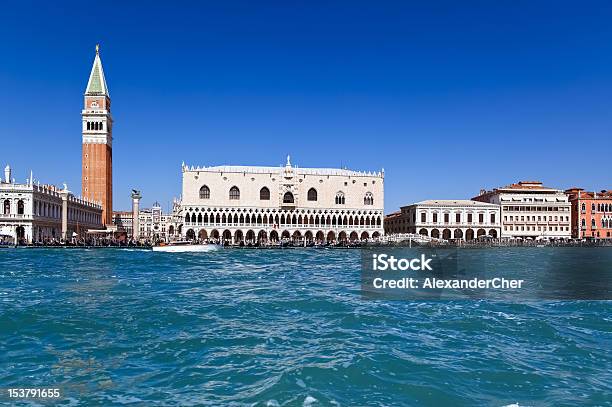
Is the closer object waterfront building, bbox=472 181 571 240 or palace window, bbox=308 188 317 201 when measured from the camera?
palace window, bbox=308 188 317 201

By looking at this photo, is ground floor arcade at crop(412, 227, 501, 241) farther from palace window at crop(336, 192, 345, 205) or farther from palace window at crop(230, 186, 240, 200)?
palace window at crop(230, 186, 240, 200)

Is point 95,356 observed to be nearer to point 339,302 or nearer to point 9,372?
point 9,372

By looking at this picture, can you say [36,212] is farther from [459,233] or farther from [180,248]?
[459,233]

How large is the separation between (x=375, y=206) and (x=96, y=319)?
220 feet

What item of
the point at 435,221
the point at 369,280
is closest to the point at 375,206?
the point at 435,221

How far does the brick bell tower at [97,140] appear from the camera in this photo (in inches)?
3174

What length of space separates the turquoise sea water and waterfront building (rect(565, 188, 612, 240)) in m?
72.9

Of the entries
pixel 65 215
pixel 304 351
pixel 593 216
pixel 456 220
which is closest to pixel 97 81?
pixel 65 215

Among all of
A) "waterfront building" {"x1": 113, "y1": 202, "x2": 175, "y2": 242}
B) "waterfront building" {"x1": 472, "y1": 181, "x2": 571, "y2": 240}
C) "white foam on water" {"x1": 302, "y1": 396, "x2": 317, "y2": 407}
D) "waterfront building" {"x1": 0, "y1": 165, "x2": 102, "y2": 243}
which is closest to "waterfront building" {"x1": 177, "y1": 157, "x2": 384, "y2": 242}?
"waterfront building" {"x1": 0, "y1": 165, "x2": 102, "y2": 243}

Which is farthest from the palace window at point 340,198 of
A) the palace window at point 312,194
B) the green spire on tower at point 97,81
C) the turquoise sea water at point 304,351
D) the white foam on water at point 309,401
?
the white foam on water at point 309,401

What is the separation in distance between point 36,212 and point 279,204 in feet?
95.7

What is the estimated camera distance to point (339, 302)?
1434 cm

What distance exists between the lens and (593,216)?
3155 inches

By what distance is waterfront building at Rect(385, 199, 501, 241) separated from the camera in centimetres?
7819
